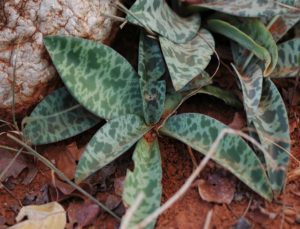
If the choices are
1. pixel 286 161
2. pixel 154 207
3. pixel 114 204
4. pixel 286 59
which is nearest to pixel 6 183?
pixel 114 204

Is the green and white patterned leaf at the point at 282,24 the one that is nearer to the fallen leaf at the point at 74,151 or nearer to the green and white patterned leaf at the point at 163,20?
the green and white patterned leaf at the point at 163,20

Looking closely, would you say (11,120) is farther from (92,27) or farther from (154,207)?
(154,207)

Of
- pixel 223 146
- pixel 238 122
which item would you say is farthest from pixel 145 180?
pixel 238 122

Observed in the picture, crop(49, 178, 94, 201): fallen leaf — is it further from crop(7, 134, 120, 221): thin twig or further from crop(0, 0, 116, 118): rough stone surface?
crop(0, 0, 116, 118): rough stone surface

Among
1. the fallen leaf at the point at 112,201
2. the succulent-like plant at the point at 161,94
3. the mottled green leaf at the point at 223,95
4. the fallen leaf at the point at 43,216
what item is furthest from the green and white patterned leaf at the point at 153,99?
the fallen leaf at the point at 43,216

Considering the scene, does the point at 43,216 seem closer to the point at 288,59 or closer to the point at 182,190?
the point at 182,190

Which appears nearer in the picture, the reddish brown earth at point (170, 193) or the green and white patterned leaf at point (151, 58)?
the reddish brown earth at point (170, 193)
